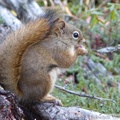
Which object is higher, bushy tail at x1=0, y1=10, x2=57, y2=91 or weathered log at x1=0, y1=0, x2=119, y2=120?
bushy tail at x1=0, y1=10, x2=57, y2=91

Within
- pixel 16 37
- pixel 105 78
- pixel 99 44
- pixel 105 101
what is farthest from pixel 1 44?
pixel 99 44

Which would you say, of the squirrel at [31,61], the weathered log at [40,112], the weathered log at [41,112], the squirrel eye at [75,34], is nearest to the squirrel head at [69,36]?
the squirrel eye at [75,34]

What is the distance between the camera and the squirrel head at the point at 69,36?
10.0ft

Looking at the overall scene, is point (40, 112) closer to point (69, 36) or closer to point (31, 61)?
point (31, 61)

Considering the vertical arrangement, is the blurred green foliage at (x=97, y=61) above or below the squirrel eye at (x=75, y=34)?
below

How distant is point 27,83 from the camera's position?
269cm

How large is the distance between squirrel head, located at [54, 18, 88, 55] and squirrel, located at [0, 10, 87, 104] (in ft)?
0.45

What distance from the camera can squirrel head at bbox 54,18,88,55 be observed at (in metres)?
3.05

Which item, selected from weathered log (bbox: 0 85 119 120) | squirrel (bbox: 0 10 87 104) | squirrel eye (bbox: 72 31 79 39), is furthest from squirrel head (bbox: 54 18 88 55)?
weathered log (bbox: 0 85 119 120)

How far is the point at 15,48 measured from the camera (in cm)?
271

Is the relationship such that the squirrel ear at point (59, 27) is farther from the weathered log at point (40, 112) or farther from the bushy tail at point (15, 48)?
the weathered log at point (40, 112)

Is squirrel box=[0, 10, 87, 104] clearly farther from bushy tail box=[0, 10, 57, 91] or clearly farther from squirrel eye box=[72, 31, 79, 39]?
squirrel eye box=[72, 31, 79, 39]

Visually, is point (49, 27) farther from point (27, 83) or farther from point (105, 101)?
point (105, 101)

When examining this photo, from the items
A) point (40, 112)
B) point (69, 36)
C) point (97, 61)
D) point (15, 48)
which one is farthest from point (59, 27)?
point (97, 61)
